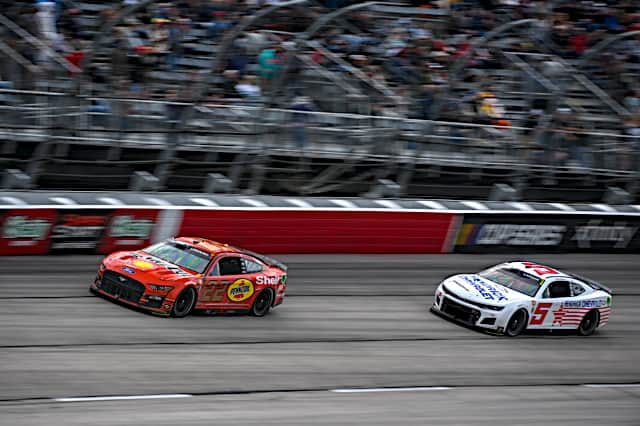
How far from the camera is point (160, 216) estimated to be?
17438mm

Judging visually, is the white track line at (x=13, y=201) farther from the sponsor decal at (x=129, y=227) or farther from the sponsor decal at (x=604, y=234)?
the sponsor decal at (x=604, y=234)

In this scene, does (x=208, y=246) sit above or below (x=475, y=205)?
above

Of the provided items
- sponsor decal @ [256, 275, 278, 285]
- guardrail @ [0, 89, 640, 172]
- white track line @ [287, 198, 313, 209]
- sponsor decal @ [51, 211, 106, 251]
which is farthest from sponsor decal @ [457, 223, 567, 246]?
sponsor decal @ [51, 211, 106, 251]

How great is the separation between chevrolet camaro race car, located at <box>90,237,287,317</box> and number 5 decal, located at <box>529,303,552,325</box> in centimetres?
390

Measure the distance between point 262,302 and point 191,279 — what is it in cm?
157

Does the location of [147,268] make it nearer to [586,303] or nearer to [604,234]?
[586,303]

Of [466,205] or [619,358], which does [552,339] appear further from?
[466,205]

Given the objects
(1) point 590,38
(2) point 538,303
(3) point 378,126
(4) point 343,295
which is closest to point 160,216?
(4) point 343,295

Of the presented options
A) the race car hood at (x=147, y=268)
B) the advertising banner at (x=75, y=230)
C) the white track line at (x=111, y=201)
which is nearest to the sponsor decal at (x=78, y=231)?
the advertising banner at (x=75, y=230)

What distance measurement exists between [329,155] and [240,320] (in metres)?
5.28

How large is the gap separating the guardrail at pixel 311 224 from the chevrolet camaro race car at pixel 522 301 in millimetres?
3674

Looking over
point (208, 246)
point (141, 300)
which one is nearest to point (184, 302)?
point (141, 300)

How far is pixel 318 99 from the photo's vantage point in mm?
19016

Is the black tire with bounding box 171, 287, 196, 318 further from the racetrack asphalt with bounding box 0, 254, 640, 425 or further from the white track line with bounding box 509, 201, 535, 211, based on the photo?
the white track line with bounding box 509, 201, 535, 211
